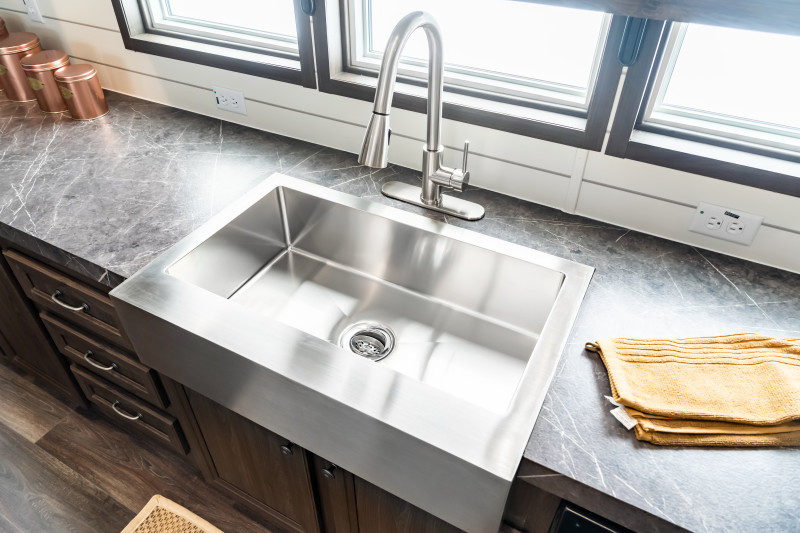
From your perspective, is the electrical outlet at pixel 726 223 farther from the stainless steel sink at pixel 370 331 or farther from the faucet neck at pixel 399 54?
the faucet neck at pixel 399 54

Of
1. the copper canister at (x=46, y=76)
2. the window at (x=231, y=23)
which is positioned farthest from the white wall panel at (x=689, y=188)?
the copper canister at (x=46, y=76)

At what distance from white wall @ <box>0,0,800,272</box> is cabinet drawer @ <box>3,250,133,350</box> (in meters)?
0.69

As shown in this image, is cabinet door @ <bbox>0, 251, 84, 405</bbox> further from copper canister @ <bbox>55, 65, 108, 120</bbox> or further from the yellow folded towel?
the yellow folded towel

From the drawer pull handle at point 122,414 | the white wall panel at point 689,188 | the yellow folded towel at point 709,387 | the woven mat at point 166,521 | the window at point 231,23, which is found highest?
the window at point 231,23

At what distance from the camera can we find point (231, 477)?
1418 mm

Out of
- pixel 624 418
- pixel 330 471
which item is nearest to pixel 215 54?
pixel 330 471

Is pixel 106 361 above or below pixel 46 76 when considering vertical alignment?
below

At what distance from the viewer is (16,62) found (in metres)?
1.74

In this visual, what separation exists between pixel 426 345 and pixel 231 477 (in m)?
0.67

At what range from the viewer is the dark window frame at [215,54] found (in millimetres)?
1388

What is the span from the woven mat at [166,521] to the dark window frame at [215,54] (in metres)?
1.09

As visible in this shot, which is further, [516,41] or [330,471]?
[516,41]

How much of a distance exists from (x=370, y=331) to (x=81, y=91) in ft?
3.98

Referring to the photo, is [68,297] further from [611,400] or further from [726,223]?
[726,223]
